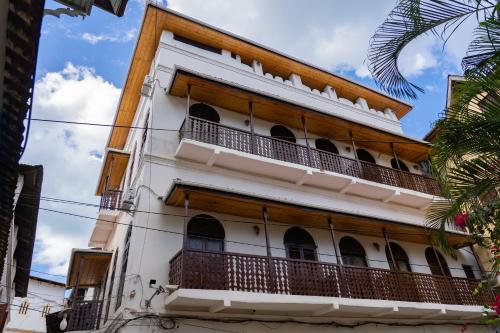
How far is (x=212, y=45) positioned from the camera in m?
14.5

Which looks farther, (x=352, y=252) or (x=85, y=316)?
(x=352, y=252)

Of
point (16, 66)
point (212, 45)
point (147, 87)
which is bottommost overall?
point (16, 66)

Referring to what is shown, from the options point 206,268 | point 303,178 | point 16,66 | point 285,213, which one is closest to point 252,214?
point 285,213

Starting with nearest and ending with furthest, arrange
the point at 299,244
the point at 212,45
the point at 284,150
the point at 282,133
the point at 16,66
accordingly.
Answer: the point at 16,66 → the point at 299,244 → the point at 284,150 → the point at 282,133 → the point at 212,45

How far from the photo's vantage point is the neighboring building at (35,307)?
21.1 metres

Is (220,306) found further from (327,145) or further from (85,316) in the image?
(327,145)

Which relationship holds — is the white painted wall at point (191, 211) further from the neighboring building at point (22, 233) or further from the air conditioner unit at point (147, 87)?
the neighboring building at point (22, 233)

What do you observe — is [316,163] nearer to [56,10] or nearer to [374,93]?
[374,93]

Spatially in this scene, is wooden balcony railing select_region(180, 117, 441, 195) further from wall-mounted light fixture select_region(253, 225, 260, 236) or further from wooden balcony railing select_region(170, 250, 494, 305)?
wooden balcony railing select_region(170, 250, 494, 305)

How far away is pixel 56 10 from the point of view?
402cm

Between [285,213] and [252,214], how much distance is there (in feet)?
3.15

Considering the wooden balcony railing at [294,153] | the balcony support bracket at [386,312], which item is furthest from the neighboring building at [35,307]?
the balcony support bracket at [386,312]

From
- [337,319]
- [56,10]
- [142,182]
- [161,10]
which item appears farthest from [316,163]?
[56,10]

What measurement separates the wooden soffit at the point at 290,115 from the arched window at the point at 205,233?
432cm
